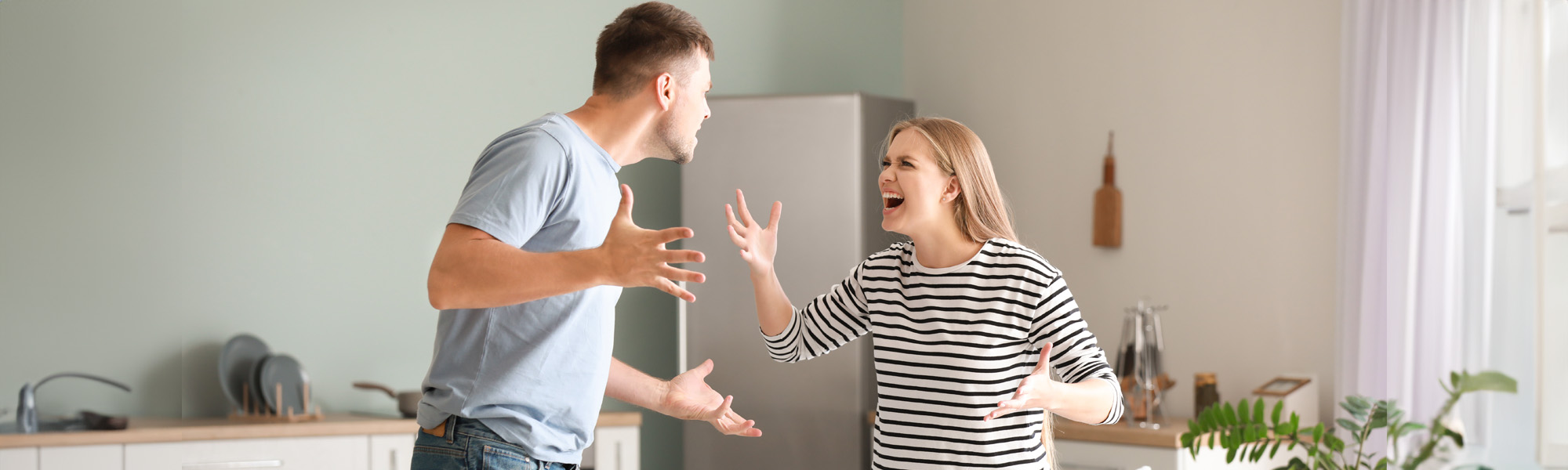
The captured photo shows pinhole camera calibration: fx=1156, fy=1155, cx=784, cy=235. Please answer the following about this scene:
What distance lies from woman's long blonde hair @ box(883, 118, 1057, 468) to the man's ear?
0.50 meters

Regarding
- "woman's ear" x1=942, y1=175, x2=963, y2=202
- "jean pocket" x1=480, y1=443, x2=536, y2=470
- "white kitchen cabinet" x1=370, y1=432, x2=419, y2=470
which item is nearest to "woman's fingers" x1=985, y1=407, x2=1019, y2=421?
"woman's ear" x1=942, y1=175, x2=963, y2=202

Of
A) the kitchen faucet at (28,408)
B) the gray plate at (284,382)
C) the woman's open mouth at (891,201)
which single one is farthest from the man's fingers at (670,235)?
the kitchen faucet at (28,408)

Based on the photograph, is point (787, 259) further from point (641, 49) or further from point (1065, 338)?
point (641, 49)

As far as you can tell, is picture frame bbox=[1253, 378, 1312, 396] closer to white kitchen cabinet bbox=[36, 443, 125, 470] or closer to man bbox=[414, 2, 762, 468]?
man bbox=[414, 2, 762, 468]

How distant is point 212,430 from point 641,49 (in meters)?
2.06

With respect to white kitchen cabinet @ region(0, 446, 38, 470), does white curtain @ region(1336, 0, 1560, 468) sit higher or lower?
higher

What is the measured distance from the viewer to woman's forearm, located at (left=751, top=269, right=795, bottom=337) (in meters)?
1.92

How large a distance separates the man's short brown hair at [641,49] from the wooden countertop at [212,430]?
190 centimetres

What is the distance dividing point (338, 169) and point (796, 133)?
143 cm

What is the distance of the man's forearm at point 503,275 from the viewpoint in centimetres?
125

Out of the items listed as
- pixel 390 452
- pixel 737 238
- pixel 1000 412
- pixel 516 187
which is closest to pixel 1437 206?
pixel 1000 412

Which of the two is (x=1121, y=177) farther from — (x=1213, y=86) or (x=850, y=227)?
(x=850, y=227)

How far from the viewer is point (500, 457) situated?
1.40 m

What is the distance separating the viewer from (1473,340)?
8.48ft
